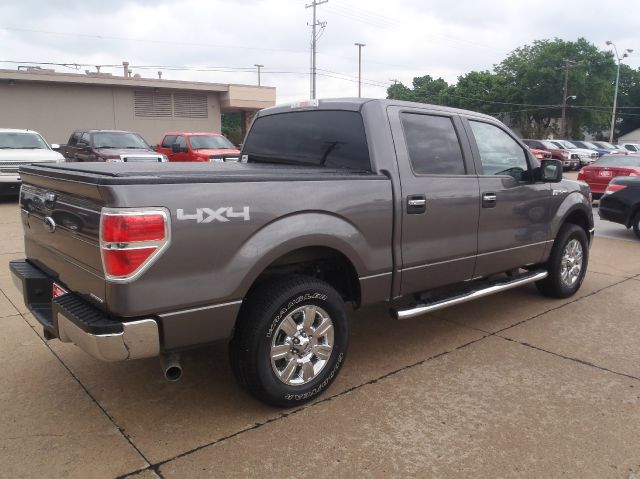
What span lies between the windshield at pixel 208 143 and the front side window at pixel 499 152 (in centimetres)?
1230

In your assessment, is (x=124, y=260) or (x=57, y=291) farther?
(x=57, y=291)

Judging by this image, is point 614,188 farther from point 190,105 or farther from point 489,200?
point 190,105

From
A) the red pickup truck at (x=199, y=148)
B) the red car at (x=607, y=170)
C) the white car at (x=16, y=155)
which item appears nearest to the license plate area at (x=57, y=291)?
the white car at (x=16, y=155)

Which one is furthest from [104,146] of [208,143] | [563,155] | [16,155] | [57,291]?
[563,155]

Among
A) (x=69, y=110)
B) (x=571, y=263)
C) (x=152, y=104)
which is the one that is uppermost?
(x=152, y=104)

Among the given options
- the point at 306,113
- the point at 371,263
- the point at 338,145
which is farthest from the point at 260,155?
the point at 371,263

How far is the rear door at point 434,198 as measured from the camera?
3.87 meters

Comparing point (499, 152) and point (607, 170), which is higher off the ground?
point (499, 152)

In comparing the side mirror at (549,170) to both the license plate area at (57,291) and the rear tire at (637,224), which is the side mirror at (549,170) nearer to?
the license plate area at (57,291)

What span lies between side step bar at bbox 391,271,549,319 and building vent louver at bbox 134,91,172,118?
25.6m

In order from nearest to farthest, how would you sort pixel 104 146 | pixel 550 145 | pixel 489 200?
pixel 489 200, pixel 104 146, pixel 550 145

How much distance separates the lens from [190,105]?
29078 mm

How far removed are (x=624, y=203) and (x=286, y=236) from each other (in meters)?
8.51

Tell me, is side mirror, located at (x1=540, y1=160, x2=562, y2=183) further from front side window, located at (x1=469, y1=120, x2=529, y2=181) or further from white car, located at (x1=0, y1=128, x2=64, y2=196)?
white car, located at (x1=0, y1=128, x2=64, y2=196)
